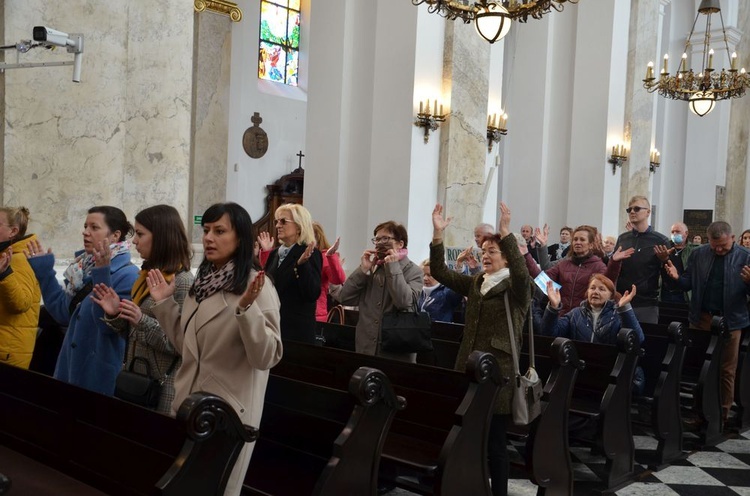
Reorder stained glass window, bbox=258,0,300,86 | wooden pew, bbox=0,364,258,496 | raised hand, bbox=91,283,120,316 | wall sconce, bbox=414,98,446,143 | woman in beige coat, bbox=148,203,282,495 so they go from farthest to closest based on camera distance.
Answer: stained glass window, bbox=258,0,300,86 → wall sconce, bbox=414,98,446,143 → raised hand, bbox=91,283,120,316 → woman in beige coat, bbox=148,203,282,495 → wooden pew, bbox=0,364,258,496

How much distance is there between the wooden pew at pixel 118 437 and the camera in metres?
2.38

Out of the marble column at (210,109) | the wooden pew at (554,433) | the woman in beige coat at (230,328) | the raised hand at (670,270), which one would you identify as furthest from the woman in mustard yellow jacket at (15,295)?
the marble column at (210,109)

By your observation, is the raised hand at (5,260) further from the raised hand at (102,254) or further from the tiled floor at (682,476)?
the tiled floor at (682,476)

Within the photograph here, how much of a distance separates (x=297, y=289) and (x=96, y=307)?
1.60 metres

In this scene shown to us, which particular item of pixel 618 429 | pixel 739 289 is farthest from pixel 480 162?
pixel 618 429

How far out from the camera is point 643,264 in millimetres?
6957

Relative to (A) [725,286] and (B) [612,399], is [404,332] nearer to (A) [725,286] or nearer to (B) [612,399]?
(B) [612,399]

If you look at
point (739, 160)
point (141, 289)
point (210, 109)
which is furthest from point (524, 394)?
point (739, 160)

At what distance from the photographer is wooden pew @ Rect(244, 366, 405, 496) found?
3.02m

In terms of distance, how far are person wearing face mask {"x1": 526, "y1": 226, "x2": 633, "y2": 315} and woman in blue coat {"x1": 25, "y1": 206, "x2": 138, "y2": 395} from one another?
3628 millimetres

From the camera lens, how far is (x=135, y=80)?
621 centimetres

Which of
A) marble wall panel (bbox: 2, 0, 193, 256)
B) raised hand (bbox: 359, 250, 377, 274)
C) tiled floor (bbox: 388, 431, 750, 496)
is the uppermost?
marble wall panel (bbox: 2, 0, 193, 256)

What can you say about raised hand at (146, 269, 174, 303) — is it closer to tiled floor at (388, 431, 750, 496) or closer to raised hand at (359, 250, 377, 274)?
raised hand at (359, 250, 377, 274)

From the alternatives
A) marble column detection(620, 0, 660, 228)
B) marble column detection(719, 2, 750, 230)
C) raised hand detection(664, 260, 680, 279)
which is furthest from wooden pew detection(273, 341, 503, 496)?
marble column detection(719, 2, 750, 230)
